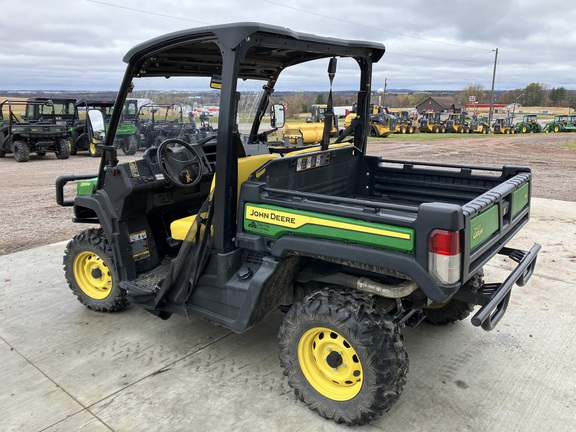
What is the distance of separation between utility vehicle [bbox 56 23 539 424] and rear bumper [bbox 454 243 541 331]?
0.01m

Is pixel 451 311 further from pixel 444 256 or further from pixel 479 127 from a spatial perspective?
pixel 479 127

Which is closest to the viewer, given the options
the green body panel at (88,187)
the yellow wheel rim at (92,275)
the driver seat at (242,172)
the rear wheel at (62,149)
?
the driver seat at (242,172)

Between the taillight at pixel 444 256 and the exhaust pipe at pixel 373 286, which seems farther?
the exhaust pipe at pixel 373 286

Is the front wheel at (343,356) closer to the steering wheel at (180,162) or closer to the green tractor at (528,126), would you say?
the steering wheel at (180,162)

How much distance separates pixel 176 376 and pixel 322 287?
1109 mm

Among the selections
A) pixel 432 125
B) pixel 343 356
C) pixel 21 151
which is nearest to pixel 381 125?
pixel 432 125

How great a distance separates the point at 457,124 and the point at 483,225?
33463 millimetres

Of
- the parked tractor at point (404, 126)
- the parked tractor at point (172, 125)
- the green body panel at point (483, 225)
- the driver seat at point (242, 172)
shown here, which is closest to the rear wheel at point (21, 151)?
the parked tractor at point (172, 125)

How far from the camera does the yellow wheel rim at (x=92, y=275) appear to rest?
4.06m

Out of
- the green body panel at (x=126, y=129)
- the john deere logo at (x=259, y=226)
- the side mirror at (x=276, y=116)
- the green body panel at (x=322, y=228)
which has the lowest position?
the john deere logo at (x=259, y=226)

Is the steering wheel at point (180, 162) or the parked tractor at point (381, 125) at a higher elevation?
the parked tractor at point (381, 125)

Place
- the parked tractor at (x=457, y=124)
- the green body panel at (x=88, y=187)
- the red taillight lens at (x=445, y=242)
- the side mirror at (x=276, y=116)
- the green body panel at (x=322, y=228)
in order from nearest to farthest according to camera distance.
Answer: the red taillight lens at (x=445, y=242) < the green body panel at (x=322, y=228) < the green body panel at (x=88, y=187) < the side mirror at (x=276, y=116) < the parked tractor at (x=457, y=124)

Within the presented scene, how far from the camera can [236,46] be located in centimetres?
275

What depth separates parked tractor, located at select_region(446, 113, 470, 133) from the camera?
111 feet
